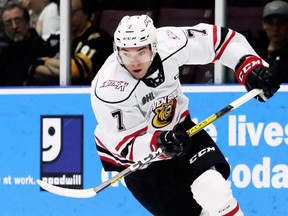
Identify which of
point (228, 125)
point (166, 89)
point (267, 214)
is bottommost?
point (267, 214)

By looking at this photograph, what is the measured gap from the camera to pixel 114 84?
187 inches

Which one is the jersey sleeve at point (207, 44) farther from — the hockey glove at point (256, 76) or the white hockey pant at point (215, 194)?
the white hockey pant at point (215, 194)

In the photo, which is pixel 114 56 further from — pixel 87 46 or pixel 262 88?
pixel 87 46

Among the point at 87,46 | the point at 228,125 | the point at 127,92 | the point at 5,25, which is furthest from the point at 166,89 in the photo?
the point at 5,25

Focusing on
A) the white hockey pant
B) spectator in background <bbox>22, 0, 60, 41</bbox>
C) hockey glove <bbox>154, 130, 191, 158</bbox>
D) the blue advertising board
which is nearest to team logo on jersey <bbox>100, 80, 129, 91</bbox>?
hockey glove <bbox>154, 130, 191, 158</bbox>

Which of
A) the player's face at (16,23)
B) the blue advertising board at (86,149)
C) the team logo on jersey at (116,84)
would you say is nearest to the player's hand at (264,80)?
the team logo on jersey at (116,84)

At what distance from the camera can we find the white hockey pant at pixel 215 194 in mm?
4801

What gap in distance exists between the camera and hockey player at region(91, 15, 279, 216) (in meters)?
4.73

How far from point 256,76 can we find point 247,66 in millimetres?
93

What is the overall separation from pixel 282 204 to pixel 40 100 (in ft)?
4.90

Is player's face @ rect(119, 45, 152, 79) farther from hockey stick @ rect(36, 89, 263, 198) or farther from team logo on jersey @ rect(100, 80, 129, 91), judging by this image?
hockey stick @ rect(36, 89, 263, 198)

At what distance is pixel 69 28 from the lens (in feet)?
21.1

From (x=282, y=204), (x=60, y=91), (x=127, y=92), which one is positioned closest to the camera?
A: (x=127, y=92)

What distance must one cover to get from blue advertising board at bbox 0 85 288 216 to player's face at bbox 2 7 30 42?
382 millimetres
